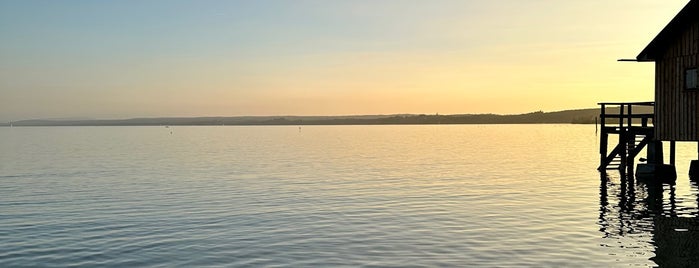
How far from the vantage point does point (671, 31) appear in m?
29.2

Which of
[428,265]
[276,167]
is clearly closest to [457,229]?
[428,265]

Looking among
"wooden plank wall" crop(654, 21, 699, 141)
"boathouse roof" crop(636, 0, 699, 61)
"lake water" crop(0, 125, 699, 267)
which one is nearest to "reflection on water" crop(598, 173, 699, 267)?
"lake water" crop(0, 125, 699, 267)

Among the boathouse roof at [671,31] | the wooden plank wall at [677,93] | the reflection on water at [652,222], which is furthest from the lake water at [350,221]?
the boathouse roof at [671,31]

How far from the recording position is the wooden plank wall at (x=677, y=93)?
28422 millimetres

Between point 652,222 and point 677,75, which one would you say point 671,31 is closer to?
point 677,75

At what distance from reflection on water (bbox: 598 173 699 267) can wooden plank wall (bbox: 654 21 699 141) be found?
267 cm

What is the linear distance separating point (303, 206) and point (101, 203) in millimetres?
8292

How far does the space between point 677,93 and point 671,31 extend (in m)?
2.59

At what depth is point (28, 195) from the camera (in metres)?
31.9

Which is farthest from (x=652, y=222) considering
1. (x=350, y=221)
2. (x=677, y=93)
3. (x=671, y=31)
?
(x=671, y=31)

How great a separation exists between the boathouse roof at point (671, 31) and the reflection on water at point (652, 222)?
19.5 ft

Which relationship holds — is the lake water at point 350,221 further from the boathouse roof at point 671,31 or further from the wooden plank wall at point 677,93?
the boathouse roof at point 671,31

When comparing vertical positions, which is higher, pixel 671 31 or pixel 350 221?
pixel 671 31

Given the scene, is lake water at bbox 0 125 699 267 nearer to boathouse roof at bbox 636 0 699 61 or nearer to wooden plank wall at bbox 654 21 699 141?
wooden plank wall at bbox 654 21 699 141
